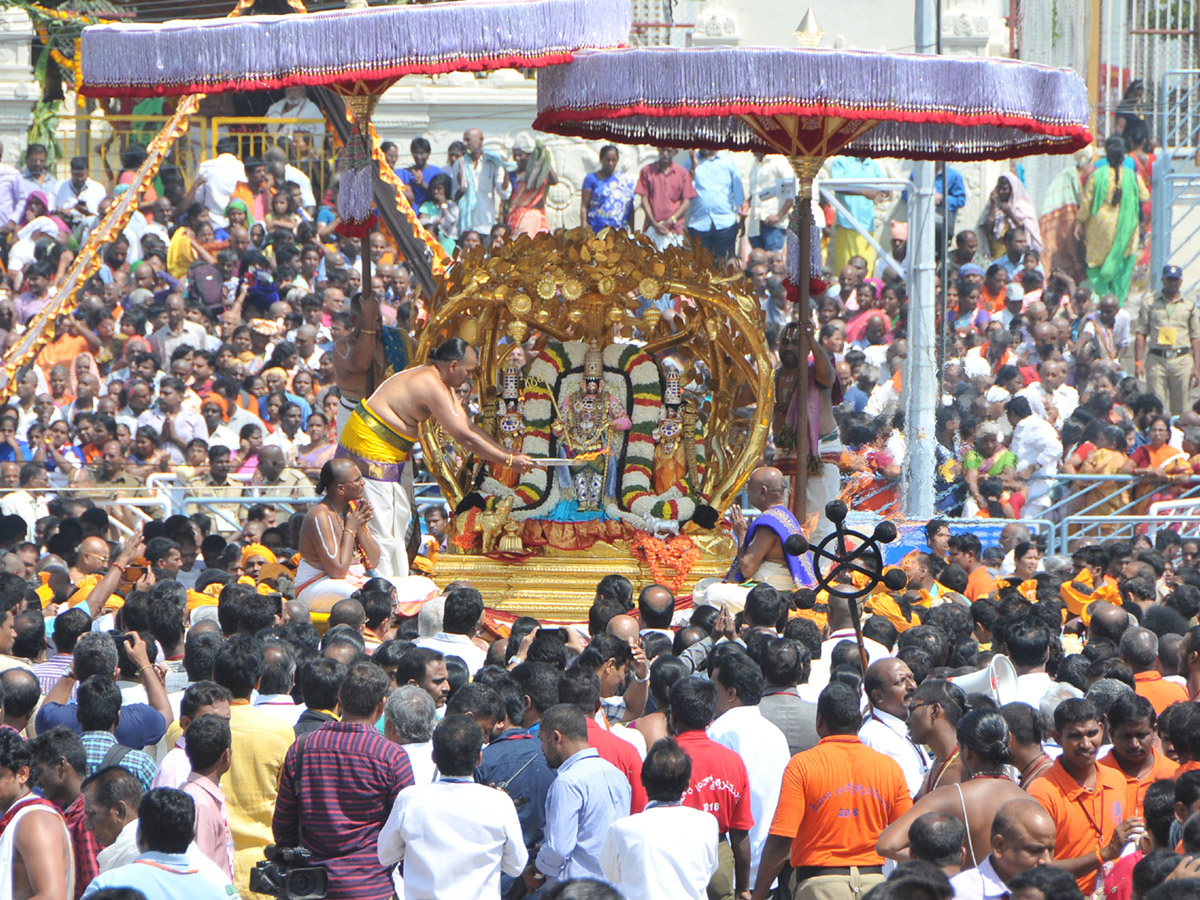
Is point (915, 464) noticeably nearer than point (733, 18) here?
Yes

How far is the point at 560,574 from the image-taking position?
36.4 feet

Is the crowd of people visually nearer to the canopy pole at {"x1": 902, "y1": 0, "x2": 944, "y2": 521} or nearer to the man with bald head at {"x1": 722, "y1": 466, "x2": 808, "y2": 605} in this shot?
the man with bald head at {"x1": 722, "y1": 466, "x2": 808, "y2": 605}

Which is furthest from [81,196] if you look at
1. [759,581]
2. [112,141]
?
[759,581]

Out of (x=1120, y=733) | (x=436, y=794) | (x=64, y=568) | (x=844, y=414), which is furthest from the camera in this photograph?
(x=844, y=414)

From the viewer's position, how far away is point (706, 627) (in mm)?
8297

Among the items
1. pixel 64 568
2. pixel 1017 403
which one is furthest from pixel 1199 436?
pixel 64 568

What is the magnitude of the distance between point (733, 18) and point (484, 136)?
10.2 ft

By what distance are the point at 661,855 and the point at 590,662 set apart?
164 centimetres

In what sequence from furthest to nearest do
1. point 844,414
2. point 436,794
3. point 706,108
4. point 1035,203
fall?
1. point 1035,203
2. point 844,414
3. point 706,108
4. point 436,794

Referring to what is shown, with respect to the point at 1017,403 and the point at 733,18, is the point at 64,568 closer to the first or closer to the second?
the point at 1017,403

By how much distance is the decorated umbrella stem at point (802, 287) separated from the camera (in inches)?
441

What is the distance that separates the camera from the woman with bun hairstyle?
17.8 ft

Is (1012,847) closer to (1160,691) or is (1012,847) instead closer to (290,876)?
(290,876)

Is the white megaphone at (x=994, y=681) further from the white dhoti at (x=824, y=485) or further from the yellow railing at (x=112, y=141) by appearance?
the yellow railing at (x=112, y=141)
